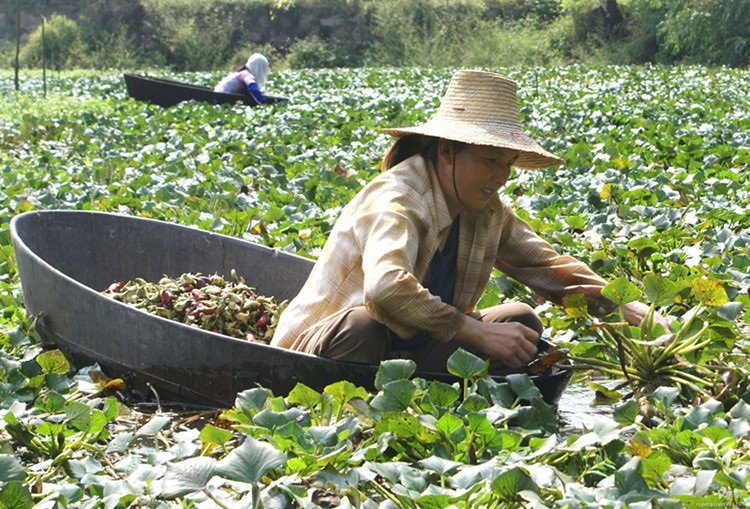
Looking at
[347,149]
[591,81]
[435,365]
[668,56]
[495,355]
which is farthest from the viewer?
[668,56]

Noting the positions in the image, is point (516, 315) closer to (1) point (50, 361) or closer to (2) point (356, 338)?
(2) point (356, 338)

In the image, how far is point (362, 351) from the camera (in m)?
2.67

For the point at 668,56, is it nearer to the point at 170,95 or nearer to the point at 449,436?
the point at 170,95

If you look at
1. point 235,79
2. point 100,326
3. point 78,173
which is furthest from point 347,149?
point 100,326

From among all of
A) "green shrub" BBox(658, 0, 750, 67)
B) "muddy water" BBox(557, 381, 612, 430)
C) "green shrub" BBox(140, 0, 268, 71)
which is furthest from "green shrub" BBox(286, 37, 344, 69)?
"muddy water" BBox(557, 381, 612, 430)

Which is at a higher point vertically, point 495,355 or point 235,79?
point 495,355

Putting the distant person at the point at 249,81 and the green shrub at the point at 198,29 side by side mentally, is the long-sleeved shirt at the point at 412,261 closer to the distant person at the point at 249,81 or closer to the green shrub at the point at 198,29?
the distant person at the point at 249,81

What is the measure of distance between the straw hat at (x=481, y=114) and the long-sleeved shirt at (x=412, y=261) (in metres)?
0.13

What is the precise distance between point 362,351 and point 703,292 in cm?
91

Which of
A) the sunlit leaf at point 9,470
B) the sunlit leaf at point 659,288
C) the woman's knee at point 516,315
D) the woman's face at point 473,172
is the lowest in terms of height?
the sunlit leaf at point 9,470

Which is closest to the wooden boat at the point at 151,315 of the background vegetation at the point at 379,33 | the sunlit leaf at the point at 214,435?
the sunlit leaf at the point at 214,435

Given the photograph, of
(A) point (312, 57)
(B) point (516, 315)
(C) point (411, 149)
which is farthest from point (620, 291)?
(A) point (312, 57)

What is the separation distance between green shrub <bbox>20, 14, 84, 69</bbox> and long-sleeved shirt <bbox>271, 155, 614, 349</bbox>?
23.0 m

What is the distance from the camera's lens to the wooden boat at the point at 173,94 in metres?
11.2
